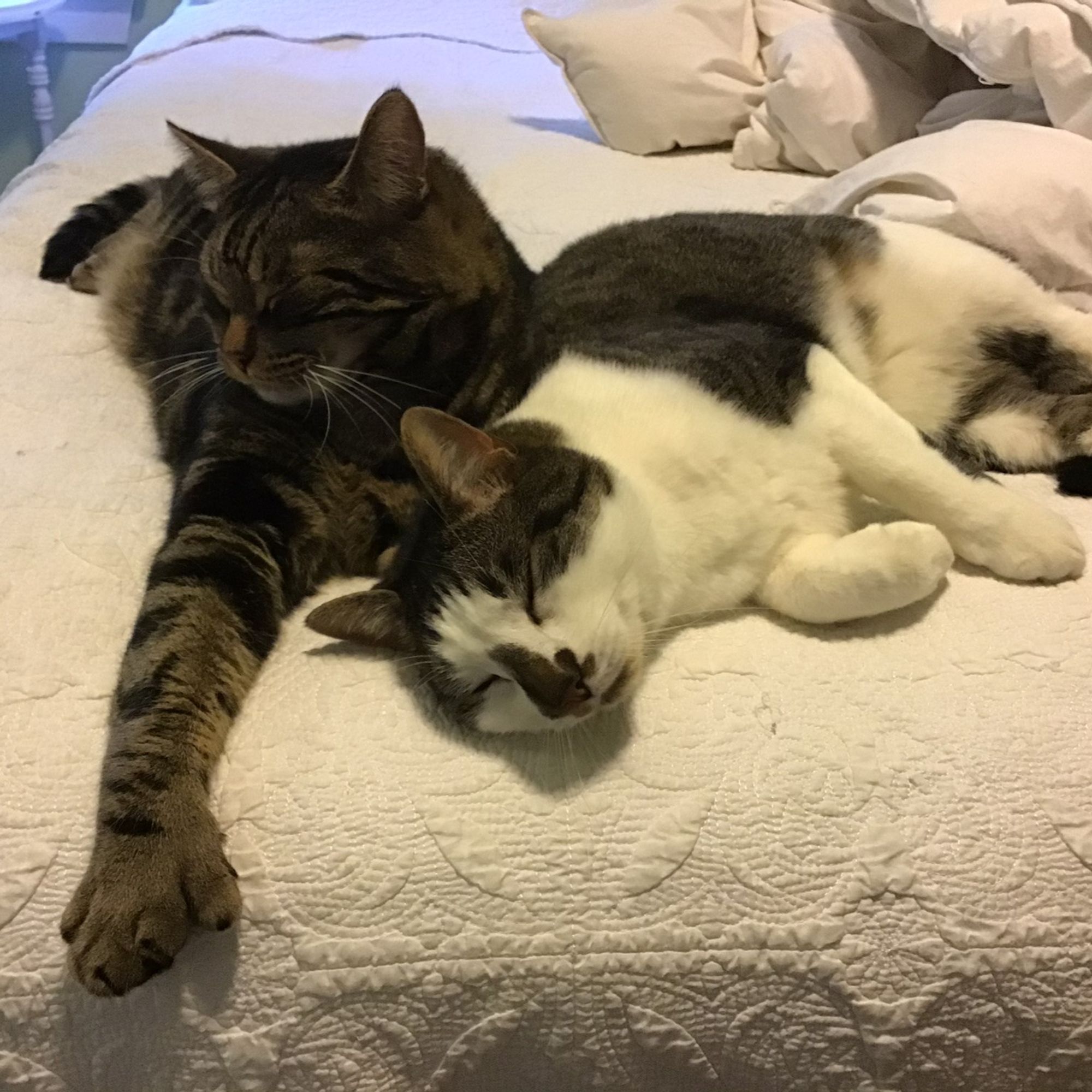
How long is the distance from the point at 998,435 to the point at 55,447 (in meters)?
1.21

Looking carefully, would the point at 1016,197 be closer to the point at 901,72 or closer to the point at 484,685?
the point at 901,72

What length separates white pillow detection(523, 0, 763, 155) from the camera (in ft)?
Answer: 6.47

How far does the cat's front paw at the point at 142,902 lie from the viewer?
71 cm

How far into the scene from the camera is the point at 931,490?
98 cm

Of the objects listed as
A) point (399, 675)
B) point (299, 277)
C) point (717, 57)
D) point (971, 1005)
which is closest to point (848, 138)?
point (717, 57)

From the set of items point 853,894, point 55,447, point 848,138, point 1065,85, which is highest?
point 1065,85

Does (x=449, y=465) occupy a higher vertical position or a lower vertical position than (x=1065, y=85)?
lower

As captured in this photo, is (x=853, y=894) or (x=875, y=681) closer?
(x=853, y=894)

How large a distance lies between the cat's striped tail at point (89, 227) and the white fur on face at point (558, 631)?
1.18 metres

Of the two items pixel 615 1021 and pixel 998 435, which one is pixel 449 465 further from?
pixel 998 435

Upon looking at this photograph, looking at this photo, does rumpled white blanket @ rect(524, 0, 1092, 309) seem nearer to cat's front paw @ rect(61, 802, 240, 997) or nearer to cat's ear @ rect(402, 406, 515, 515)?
cat's ear @ rect(402, 406, 515, 515)

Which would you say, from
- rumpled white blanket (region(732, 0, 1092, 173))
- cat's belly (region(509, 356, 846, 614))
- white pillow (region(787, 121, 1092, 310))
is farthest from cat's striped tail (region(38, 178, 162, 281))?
white pillow (region(787, 121, 1092, 310))

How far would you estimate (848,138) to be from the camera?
70.8 inches

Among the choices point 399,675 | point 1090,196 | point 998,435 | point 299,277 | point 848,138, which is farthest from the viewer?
point 848,138
